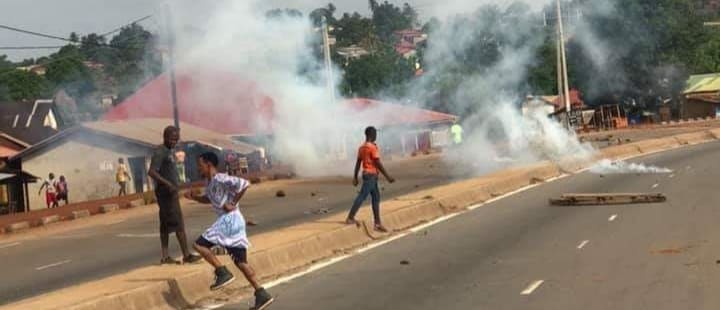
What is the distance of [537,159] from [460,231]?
2476 centimetres

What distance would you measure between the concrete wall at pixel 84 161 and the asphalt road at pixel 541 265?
28.6m

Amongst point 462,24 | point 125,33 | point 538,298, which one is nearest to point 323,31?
point 462,24

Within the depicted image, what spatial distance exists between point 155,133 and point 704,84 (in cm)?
6057

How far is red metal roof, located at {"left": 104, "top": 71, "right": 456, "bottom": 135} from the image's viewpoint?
5353 centimetres

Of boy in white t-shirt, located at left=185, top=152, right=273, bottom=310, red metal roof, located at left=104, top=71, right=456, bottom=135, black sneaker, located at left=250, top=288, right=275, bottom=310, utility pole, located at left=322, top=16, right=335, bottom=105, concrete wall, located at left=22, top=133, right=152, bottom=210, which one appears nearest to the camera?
black sneaker, located at left=250, top=288, right=275, bottom=310

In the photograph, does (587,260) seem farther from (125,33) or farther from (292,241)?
(125,33)

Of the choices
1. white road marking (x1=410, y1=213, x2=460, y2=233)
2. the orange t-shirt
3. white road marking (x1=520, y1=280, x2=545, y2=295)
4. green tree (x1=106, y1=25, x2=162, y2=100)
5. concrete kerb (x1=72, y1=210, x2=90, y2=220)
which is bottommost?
white road marking (x1=520, y1=280, x2=545, y2=295)

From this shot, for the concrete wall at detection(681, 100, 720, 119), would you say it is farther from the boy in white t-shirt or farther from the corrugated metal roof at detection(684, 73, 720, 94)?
the boy in white t-shirt

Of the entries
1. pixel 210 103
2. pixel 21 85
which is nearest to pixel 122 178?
pixel 210 103

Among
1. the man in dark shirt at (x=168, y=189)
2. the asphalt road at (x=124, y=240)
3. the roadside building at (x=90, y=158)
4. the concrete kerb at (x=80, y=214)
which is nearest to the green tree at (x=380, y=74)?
the roadside building at (x=90, y=158)

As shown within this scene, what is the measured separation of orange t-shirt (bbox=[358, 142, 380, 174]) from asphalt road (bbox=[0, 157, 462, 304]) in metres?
3.48

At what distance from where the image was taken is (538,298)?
11758 mm

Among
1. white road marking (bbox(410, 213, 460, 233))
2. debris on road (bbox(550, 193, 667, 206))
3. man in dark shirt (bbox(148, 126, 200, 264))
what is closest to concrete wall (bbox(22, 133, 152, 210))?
white road marking (bbox(410, 213, 460, 233))

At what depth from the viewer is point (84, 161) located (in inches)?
1962
